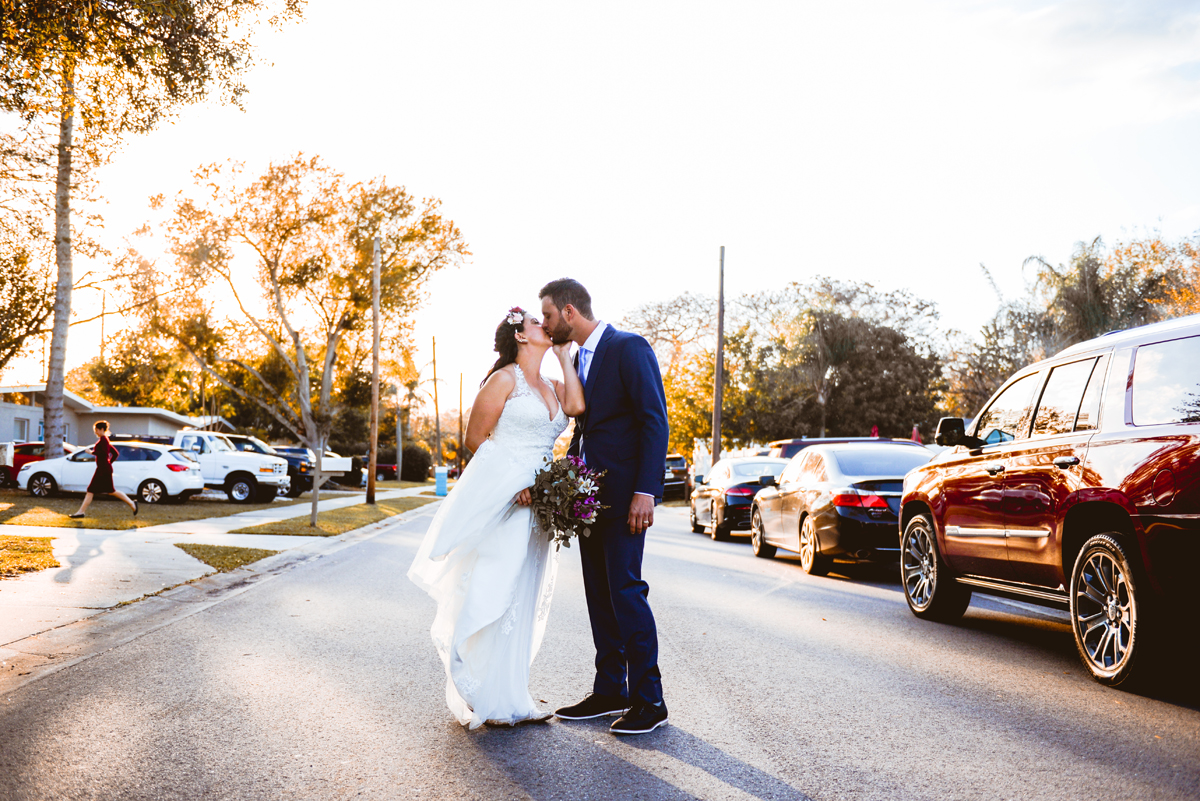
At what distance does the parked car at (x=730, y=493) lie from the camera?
1744 cm

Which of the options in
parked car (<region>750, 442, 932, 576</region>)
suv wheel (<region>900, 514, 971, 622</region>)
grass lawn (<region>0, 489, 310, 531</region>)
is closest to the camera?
suv wheel (<region>900, 514, 971, 622</region>)

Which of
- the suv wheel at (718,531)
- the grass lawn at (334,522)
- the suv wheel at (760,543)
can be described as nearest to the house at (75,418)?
the grass lawn at (334,522)

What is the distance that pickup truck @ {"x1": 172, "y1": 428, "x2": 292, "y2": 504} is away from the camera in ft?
84.4

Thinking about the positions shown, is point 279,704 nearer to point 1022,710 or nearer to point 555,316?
point 555,316

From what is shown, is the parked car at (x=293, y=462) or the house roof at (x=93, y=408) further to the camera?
the house roof at (x=93, y=408)

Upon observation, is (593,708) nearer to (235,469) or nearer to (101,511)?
(101,511)

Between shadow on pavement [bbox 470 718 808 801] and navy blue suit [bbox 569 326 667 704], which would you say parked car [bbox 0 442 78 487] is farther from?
shadow on pavement [bbox 470 718 808 801]

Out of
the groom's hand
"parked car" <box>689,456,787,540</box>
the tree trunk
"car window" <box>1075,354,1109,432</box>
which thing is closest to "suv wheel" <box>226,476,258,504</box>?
the tree trunk

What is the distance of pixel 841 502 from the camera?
424 inches

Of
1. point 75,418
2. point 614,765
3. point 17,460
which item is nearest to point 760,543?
point 614,765

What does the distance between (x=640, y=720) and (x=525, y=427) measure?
156 cm

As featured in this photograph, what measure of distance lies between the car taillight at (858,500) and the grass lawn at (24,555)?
851 cm

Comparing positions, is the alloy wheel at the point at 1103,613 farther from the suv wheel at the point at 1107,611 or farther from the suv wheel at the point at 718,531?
the suv wheel at the point at 718,531

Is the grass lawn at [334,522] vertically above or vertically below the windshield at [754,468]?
below
